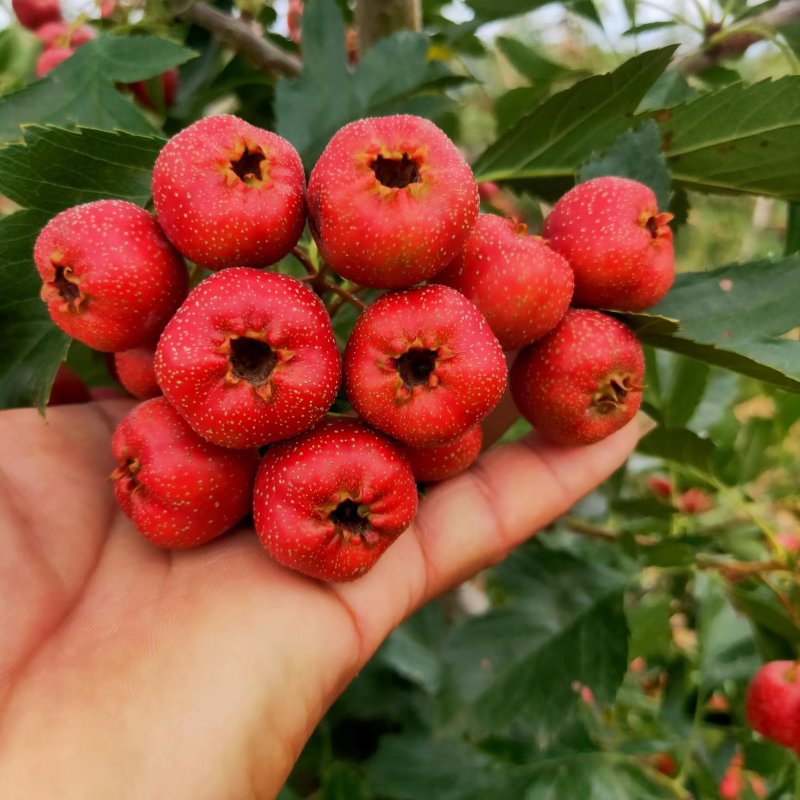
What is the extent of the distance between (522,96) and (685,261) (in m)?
3.80

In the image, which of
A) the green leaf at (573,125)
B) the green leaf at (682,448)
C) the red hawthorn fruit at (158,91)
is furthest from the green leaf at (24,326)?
the green leaf at (682,448)

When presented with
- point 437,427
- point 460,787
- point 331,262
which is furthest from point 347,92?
point 460,787

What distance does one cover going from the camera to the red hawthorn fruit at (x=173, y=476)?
0.78 metres

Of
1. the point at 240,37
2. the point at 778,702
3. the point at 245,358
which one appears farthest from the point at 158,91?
the point at 778,702

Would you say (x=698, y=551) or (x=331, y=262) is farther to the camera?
(x=698, y=551)

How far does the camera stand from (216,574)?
0.85 metres

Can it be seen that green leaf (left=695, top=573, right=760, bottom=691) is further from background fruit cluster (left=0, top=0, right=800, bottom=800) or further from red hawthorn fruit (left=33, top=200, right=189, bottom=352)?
red hawthorn fruit (left=33, top=200, right=189, bottom=352)

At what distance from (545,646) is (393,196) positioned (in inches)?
32.0

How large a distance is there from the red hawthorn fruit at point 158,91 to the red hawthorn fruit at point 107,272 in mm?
604

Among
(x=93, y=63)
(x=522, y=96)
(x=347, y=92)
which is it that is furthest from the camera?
(x=522, y=96)

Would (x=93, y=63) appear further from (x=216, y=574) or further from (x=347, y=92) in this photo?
(x=216, y=574)

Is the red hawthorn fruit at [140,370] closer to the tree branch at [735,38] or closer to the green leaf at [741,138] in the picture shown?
the green leaf at [741,138]

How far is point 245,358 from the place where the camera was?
0.72 m

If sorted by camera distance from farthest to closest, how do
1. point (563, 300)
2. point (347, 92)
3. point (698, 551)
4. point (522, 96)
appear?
1. point (522, 96)
2. point (698, 551)
3. point (347, 92)
4. point (563, 300)
